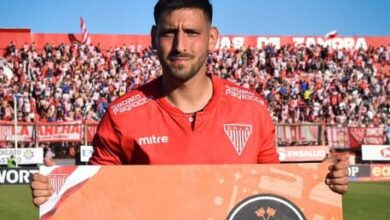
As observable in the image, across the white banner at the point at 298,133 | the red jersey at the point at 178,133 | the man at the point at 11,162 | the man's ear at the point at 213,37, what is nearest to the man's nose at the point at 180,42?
the man's ear at the point at 213,37

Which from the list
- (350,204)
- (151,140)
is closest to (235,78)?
(350,204)

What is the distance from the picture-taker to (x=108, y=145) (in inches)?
161

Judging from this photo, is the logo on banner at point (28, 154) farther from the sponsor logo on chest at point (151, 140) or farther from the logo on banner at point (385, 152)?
the sponsor logo on chest at point (151, 140)

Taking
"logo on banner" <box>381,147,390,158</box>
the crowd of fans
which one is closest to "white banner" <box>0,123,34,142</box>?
the crowd of fans

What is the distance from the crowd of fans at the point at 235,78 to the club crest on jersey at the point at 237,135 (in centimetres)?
2480

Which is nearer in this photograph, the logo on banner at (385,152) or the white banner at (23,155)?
the white banner at (23,155)

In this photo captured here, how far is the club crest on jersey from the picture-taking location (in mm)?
4105

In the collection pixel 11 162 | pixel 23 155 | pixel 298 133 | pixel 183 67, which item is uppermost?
pixel 183 67

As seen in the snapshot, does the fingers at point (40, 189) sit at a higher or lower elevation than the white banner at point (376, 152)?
higher

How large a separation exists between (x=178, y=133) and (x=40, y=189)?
0.96 metres

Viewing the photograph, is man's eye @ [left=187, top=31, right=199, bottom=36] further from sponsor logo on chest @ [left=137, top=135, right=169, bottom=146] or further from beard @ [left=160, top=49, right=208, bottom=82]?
sponsor logo on chest @ [left=137, top=135, right=169, bottom=146]

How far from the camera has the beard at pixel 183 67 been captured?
3943mm

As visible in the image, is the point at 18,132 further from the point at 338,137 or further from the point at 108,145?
the point at 108,145

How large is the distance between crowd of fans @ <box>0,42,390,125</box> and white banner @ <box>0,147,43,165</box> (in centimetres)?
371
